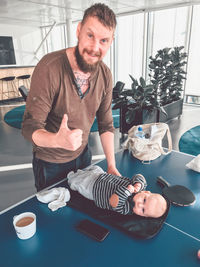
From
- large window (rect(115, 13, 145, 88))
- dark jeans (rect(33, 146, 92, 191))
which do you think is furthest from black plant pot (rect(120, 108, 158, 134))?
large window (rect(115, 13, 145, 88))

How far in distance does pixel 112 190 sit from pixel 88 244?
0.33m

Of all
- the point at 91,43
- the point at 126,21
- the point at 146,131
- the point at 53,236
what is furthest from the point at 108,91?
the point at 126,21

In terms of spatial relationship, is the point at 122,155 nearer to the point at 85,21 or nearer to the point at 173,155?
the point at 173,155

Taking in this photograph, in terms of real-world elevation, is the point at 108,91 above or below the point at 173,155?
above

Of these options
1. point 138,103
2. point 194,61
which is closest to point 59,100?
point 138,103

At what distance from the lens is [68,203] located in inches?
46.3

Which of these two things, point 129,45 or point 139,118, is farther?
point 129,45

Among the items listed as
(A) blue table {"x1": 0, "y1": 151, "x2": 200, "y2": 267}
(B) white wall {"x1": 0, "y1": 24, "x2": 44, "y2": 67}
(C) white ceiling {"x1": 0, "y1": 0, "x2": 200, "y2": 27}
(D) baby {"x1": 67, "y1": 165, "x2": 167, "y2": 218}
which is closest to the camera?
(A) blue table {"x1": 0, "y1": 151, "x2": 200, "y2": 267}

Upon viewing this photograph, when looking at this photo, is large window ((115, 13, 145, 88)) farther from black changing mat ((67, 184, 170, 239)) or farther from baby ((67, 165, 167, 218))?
black changing mat ((67, 184, 170, 239))

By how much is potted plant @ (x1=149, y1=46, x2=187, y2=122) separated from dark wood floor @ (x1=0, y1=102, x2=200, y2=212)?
0.40m

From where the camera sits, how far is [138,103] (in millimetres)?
4152

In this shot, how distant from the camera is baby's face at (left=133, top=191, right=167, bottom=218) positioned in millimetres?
1045

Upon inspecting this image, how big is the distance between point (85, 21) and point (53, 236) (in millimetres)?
1112

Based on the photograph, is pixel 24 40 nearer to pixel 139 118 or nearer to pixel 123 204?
pixel 139 118
